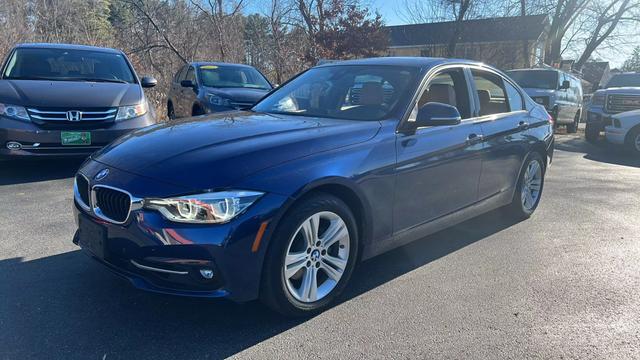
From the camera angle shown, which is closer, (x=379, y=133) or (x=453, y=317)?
(x=453, y=317)

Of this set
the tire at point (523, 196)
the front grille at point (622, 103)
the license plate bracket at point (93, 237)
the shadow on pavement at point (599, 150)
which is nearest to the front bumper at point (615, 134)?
the shadow on pavement at point (599, 150)

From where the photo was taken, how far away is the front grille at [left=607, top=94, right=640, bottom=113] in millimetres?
12422

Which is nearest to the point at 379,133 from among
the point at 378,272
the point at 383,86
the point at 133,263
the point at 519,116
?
the point at 383,86

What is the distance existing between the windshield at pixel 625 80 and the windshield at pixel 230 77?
11.2m

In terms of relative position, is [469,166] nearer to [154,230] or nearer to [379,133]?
[379,133]

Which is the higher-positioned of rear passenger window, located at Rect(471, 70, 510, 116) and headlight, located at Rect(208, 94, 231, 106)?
rear passenger window, located at Rect(471, 70, 510, 116)

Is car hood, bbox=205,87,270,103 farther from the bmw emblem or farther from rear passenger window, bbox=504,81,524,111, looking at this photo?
the bmw emblem

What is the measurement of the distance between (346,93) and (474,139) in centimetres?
118

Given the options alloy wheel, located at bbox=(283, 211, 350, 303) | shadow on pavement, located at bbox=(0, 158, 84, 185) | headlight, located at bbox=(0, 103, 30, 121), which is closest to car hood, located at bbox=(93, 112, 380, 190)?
alloy wheel, located at bbox=(283, 211, 350, 303)

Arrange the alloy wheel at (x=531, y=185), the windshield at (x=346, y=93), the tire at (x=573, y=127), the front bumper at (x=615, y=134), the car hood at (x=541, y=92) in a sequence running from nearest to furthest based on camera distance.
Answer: the windshield at (x=346, y=93), the alloy wheel at (x=531, y=185), the front bumper at (x=615, y=134), the car hood at (x=541, y=92), the tire at (x=573, y=127)

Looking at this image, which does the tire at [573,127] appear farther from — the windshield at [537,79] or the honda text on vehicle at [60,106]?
the honda text on vehicle at [60,106]

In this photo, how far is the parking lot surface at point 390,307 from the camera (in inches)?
Answer: 113

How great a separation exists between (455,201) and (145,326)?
102 inches

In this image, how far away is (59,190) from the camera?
6035mm
